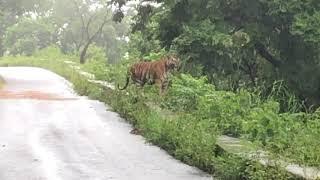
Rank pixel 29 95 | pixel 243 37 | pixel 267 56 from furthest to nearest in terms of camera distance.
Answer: pixel 29 95 → pixel 267 56 → pixel 243 37

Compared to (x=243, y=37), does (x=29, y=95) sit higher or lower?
lower

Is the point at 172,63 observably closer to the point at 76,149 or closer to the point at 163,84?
the point at 163,84

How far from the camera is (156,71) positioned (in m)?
16.8

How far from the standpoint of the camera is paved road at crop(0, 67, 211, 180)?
8.70 metres

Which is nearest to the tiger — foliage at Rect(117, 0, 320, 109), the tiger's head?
the tiger's head

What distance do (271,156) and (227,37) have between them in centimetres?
1120

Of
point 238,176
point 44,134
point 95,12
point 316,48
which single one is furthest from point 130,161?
point 95,12

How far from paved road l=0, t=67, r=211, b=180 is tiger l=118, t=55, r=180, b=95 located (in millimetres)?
1345

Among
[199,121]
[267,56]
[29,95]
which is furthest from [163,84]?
[29,95]

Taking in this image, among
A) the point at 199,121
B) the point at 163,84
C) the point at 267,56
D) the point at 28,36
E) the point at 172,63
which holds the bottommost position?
the point at 199,121

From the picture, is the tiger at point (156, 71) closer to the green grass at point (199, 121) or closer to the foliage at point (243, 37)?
the green grass at point (199, 121)

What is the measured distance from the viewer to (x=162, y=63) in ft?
54.5

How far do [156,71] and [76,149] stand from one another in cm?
633

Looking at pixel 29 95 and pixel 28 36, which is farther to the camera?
pixel 28 36
